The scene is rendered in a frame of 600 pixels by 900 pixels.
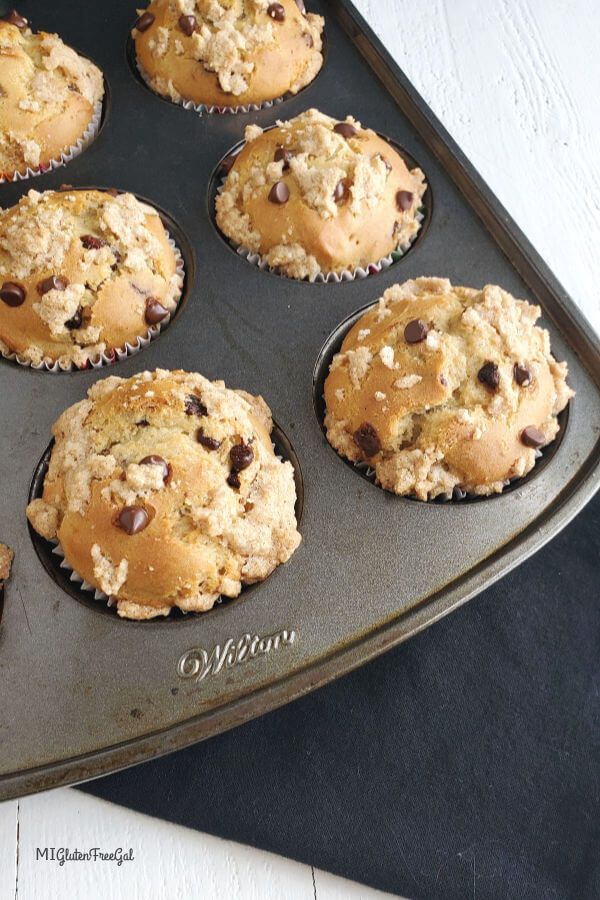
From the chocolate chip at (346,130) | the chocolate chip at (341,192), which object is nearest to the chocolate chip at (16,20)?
the chocolate chip at (346,130)

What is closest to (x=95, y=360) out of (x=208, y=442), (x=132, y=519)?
(x=208, y=442)

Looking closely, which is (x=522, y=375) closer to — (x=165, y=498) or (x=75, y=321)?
(x=165, y=498)

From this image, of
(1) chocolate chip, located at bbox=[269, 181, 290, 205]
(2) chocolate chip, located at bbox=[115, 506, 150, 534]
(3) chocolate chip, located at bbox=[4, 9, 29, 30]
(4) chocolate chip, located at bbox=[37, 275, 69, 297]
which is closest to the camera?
(2) chocolate chip, located at bbox=[115, 506, 150, 534]

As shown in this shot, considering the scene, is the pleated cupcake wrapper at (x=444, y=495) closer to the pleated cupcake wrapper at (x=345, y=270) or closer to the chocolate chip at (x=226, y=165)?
the pleated cupcake wrapper at (x=345, y=270)

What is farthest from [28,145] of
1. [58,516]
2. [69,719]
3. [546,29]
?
[546,29]

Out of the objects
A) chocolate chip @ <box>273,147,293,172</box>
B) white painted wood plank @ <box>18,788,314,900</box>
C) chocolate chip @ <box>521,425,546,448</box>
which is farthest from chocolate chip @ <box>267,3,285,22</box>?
white painted wood plank @ <box>18,788,314,900</box>

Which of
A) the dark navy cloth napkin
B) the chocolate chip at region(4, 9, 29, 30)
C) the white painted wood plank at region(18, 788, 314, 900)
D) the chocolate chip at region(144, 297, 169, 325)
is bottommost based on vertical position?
the white painted wood plank at region(18, 788, 314, 900)

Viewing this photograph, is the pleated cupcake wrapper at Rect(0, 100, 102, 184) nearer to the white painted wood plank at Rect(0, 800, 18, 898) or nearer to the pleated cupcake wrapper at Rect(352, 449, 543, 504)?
the pleated cupcake wrapper at Rect(352, 449, 543, 504)
